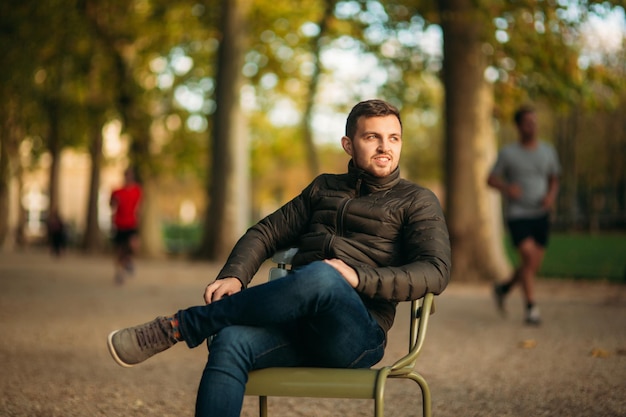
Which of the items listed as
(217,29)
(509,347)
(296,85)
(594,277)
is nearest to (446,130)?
(594,277)

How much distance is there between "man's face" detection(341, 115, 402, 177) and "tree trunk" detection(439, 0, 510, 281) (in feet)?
42.0

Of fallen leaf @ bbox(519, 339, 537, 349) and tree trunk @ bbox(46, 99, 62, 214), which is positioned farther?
tree trunk @ bbox(46, 99, 62, 214)

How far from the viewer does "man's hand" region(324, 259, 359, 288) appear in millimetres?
3543

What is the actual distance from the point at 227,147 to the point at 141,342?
21753mm

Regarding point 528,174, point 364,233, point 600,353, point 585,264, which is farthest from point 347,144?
point 585,264

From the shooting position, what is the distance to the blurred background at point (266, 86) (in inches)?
656

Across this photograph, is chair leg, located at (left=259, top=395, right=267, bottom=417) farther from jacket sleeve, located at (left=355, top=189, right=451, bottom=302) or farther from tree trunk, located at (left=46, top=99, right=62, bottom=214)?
tree trunk, located at (left=46, top=99, right=62, bottom=214)

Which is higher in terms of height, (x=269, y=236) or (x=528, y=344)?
(x=269, y=236)

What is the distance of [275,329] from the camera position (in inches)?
144

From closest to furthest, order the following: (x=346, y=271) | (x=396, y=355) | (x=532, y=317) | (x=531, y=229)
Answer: (x=346, y=271)
(x=396, y=355)
(x=531, y=229)
(x=532, y=317)

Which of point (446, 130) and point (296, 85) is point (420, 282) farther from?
point (296, 85)

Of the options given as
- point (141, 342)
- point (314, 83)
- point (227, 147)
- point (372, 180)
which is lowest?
point (141, 342)

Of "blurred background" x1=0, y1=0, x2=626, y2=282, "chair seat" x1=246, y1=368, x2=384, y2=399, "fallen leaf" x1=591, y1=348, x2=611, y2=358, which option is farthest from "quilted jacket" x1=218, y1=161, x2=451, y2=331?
"blurred background" x1=0, y1=0, x2=626, y2=282

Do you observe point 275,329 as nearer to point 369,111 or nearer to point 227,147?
point 369,111
